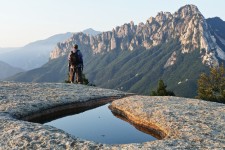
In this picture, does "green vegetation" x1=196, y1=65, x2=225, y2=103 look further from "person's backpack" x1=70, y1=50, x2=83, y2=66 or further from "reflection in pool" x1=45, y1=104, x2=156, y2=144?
"reflection in pool" x1=45, y1=104, x2=156, y2=144

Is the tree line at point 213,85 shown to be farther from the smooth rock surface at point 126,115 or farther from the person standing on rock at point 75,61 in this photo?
the smooth rock surface at point 126,115

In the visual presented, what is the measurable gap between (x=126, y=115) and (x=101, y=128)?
3031mm

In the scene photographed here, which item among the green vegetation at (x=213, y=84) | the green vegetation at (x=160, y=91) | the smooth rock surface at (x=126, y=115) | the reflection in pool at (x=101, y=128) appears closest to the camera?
the smooth rock surface at (x=126, y=115)

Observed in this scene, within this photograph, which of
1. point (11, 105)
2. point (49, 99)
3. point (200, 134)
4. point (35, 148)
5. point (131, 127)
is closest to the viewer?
point (35, 148)

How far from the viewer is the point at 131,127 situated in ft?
63.8

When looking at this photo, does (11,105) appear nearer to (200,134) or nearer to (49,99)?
(49,99)

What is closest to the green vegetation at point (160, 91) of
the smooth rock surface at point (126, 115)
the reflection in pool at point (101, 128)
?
the smooth rock surface at point (126, 115)

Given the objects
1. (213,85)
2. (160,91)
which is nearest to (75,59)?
(160,91)

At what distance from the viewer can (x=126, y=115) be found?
874 inches

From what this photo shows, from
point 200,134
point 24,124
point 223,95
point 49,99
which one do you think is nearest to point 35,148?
point 24,124

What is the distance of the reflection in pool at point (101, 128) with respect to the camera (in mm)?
17188

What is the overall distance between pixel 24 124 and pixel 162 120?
8.14 m

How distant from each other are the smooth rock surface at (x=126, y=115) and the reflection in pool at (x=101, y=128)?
3.55 feet

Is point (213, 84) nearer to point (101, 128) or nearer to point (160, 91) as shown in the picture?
point (160, 91)
